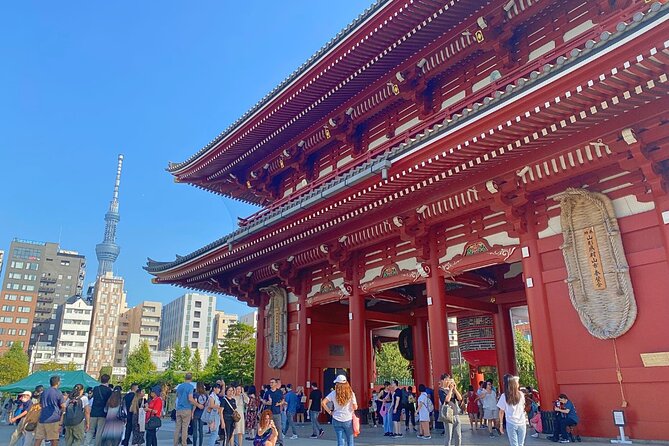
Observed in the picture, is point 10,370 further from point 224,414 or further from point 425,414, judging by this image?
point 425,414

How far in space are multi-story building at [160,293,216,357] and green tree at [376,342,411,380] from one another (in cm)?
6009

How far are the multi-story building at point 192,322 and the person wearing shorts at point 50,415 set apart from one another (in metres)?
99.1

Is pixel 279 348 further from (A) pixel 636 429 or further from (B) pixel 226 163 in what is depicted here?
(A) pixel 636 429

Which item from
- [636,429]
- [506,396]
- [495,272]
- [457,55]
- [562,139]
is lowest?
[636,429]

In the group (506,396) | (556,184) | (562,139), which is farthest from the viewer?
(556,184)

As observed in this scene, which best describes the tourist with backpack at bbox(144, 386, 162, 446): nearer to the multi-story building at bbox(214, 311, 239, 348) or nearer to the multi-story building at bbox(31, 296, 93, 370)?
the multi-story building at bbox(31, 296, 93, 370)

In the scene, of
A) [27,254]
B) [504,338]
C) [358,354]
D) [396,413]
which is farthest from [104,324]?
[396,413]

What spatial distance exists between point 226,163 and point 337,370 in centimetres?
1008

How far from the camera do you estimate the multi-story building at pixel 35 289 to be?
3282 inches

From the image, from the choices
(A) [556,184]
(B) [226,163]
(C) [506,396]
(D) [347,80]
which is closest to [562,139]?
(A) [556,184]

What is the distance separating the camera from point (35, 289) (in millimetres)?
89188

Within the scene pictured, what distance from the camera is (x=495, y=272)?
17172 millimetres

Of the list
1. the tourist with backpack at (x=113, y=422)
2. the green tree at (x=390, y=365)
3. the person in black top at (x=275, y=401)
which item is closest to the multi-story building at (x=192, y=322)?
the green tree at (x=390, y=365)

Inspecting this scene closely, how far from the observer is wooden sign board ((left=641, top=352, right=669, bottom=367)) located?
880cm
